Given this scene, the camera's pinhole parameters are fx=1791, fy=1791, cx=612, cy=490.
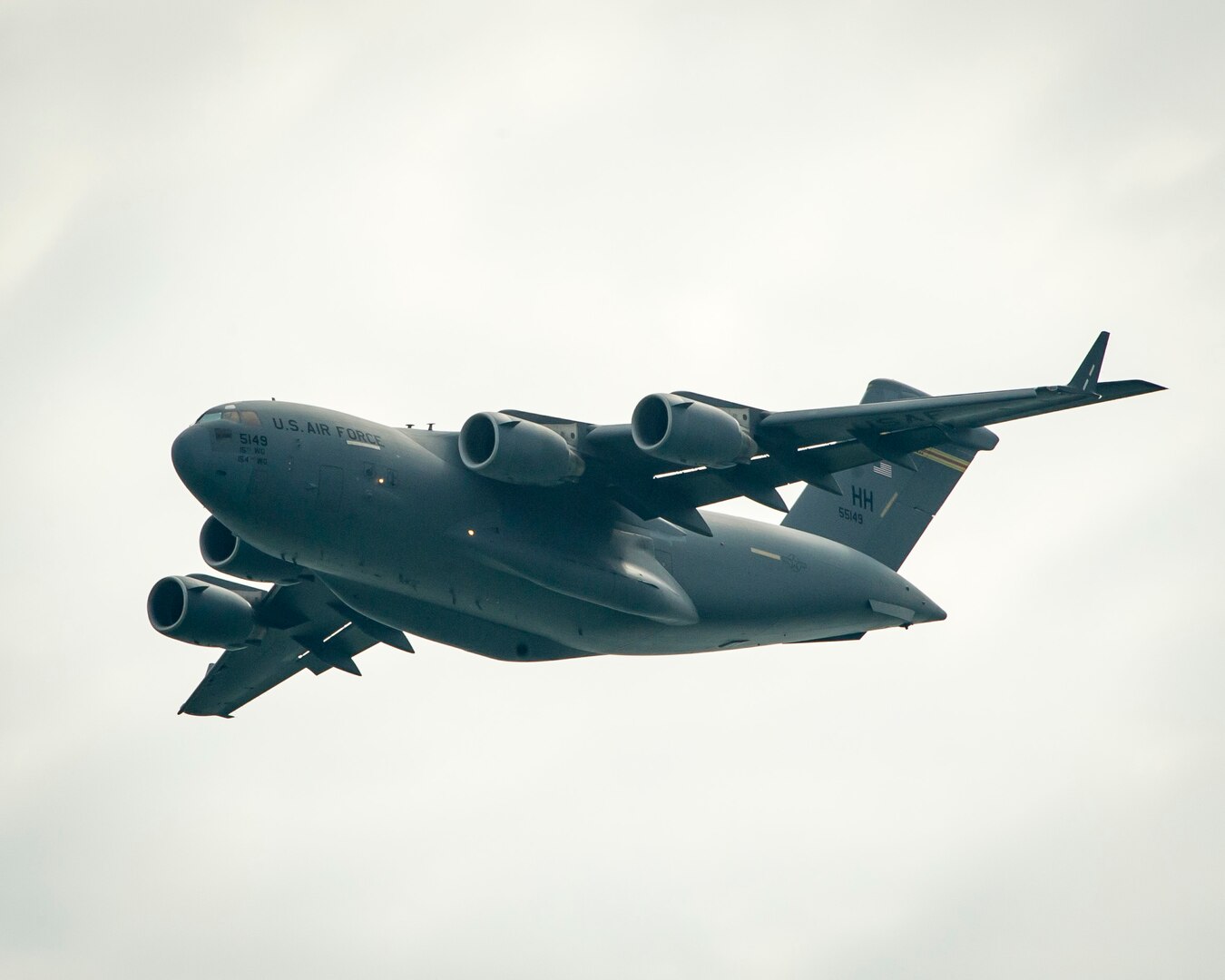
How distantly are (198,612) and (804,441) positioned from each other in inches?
302

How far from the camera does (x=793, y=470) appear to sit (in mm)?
18859

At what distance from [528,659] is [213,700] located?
539 centimetres

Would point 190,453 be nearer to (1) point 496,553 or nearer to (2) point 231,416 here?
(2) point 231,416

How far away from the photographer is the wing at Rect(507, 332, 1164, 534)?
17734 mm

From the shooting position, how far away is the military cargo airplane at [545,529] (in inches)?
686

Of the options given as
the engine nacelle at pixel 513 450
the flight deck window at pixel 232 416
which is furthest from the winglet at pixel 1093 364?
the flight deck window at pixel 232 416

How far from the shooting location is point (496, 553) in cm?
1812

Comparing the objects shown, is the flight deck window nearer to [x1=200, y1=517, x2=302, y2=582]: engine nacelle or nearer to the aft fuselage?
the aft fuselage

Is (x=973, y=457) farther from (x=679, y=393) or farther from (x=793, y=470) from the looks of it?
(x=679, y=393)

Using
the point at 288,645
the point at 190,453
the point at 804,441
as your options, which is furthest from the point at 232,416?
the point at 288,645

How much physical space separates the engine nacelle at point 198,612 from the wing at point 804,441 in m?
5.12

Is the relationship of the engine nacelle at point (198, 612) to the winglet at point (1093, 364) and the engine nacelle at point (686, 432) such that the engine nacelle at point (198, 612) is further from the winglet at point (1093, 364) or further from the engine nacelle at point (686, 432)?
the winglet at point (1093, 364)

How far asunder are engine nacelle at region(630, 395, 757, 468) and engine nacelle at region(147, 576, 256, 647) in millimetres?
6309

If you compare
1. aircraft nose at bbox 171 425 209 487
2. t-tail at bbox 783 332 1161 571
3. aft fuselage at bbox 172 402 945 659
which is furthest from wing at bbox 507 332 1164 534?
aircraft nose at bbox 171 425 209 487
